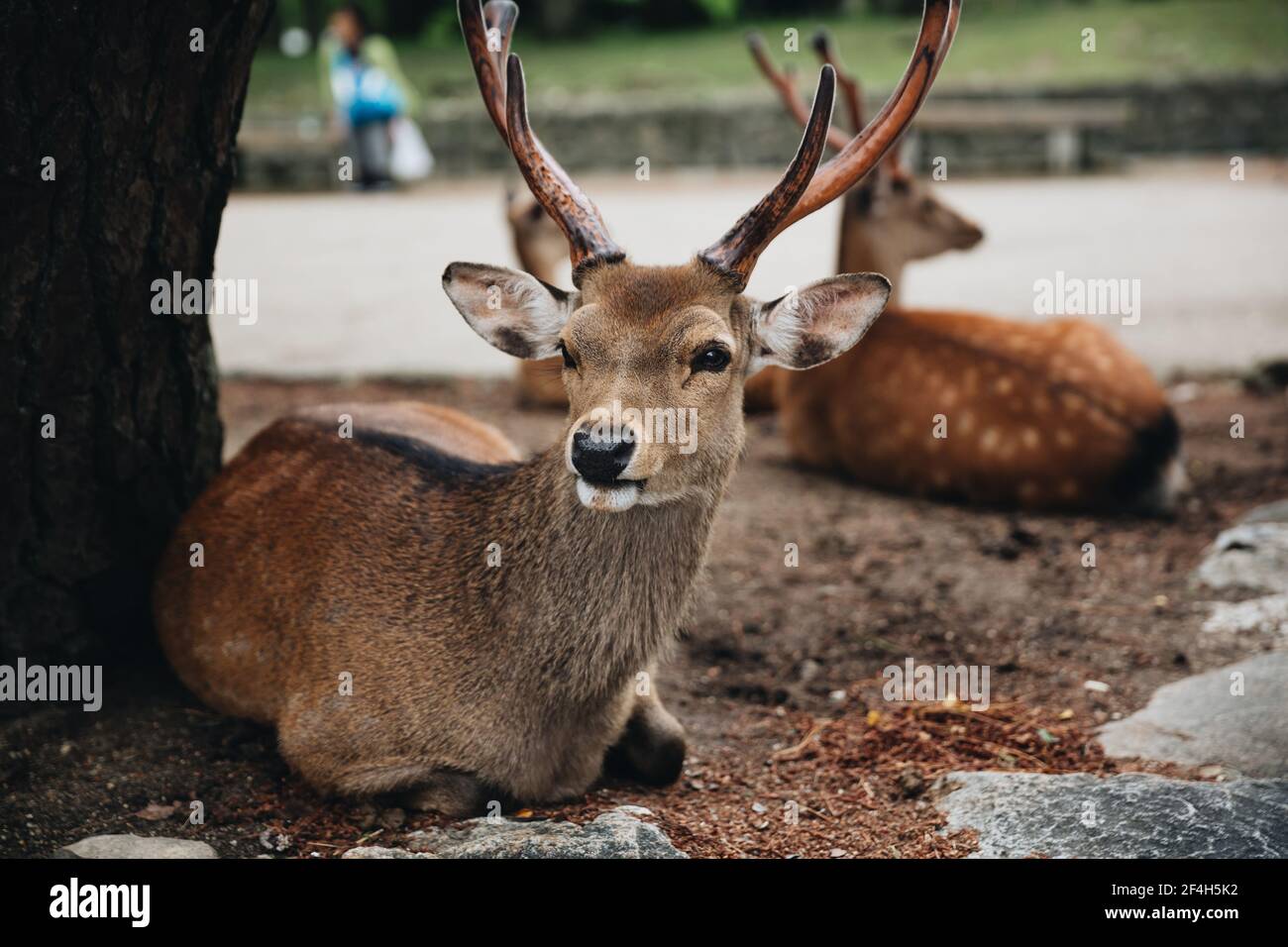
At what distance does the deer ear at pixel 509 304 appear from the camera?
3947 mm

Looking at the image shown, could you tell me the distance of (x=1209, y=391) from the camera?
8531 mm

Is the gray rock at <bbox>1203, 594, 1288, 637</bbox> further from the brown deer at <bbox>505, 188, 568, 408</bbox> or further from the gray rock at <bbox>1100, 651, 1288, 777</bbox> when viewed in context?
the brown deer at <bbox>505, 188, 568, 408</bbox>

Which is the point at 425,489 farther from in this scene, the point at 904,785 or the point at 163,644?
the point at 904,785

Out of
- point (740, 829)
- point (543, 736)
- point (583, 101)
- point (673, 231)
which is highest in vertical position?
point (583, 101)

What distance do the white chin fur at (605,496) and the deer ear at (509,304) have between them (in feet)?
2.20

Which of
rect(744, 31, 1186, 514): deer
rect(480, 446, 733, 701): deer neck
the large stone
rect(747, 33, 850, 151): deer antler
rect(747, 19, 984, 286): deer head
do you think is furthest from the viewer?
rect(747, 19, 984, 286): deer head

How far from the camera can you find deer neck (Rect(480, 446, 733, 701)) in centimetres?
384

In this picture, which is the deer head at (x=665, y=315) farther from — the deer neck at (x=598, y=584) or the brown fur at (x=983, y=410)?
the brown fur at (x=983, y=410)

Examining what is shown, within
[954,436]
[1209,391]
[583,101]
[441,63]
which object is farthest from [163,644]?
[441,63]

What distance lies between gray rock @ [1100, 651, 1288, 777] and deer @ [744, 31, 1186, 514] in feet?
6.57

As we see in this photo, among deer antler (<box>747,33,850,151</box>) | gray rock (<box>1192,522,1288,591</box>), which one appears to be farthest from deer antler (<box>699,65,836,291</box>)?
deer antler (<box>747,33,850,151</box>)

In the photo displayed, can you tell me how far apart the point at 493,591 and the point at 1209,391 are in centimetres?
600

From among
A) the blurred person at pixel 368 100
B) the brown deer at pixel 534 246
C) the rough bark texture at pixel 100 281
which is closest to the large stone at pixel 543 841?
the rough bark texture at pixel 100 281

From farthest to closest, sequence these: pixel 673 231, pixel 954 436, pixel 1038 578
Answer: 1. pixel 673 231
2. pixel 954 436
3. pixel 1038 578
